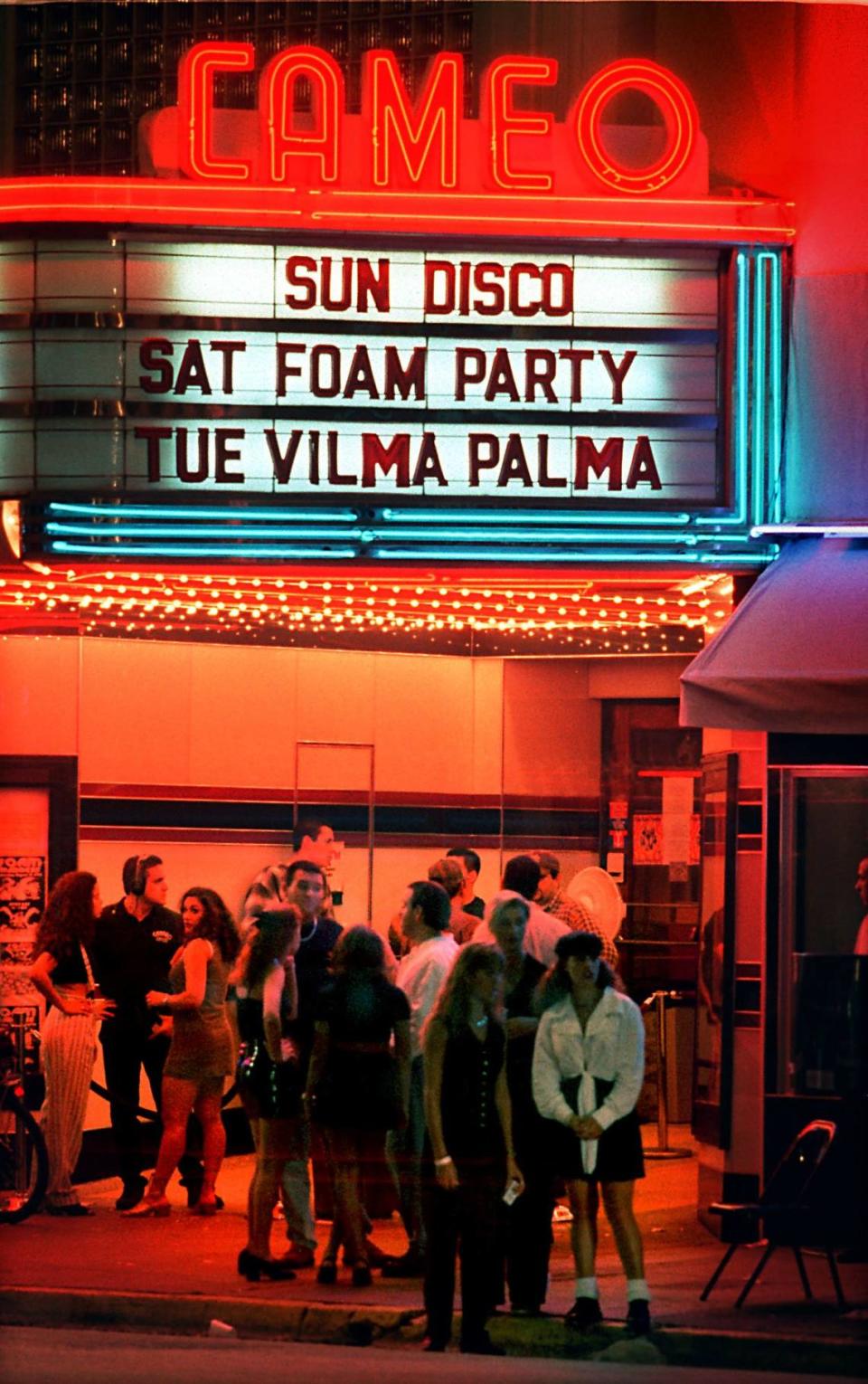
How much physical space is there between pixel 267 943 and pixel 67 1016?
2.18 metres

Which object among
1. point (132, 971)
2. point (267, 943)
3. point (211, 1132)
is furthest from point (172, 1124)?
point (267, 943)

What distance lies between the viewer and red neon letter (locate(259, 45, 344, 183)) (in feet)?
40.9

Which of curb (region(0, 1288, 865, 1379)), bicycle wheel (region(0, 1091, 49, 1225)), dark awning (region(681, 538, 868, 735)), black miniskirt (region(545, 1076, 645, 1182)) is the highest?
dark awning (region(681, 538, 868, 735))

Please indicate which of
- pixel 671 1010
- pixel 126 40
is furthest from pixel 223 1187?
pixel 126 40

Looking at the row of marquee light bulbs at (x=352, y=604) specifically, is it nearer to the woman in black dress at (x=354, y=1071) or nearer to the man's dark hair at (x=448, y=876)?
the man's dark hair at (x=448, y=876)

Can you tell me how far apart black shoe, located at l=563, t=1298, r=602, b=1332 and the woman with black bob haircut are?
350 centimetres

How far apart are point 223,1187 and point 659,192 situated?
661cm

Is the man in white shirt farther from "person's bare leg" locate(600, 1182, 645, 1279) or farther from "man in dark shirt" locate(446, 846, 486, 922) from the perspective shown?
"man in dark shirt" locate(446, 846, 486, 922)

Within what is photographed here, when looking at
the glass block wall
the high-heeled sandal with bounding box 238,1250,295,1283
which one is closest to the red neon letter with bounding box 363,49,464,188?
the high-heeled sandal with bounding box 238,1250,295,1283

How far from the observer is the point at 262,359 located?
41.0 ft

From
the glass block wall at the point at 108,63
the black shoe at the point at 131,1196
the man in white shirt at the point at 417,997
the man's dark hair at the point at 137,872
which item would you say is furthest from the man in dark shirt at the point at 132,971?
the glass block wall at the point at 108,63

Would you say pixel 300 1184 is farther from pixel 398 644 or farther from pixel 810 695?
pixel 398 644

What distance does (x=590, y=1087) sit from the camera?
33.7 ft

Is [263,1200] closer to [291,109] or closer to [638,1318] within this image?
[638,1318]
